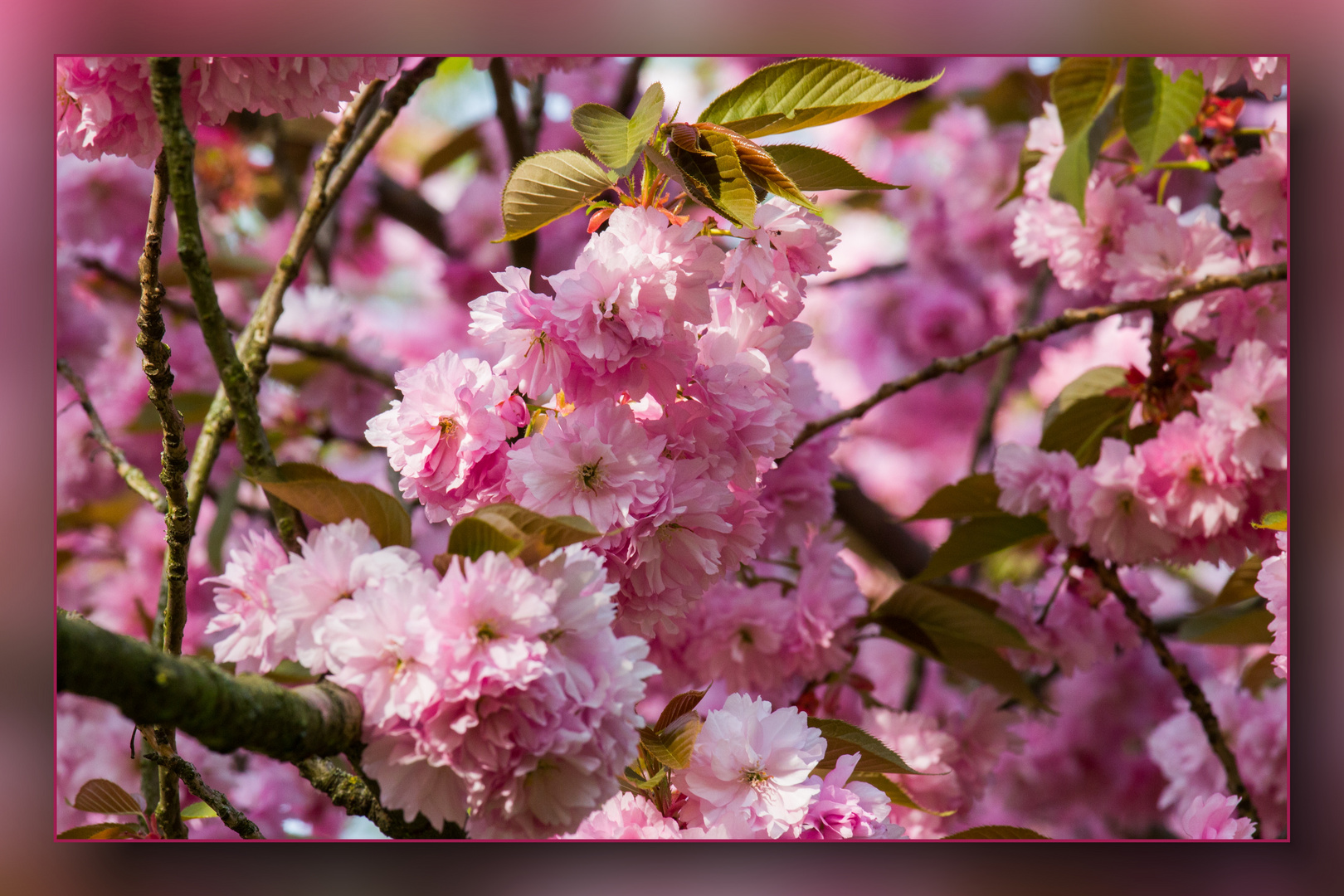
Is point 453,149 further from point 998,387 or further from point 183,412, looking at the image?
point 998,387

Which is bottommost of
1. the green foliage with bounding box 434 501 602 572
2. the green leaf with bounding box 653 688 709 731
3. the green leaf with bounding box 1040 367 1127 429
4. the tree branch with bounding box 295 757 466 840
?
the tree branch with bounding box 295 757 466 840

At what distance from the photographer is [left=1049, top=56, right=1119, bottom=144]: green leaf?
3.09 feet

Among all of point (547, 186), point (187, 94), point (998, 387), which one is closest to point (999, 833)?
point (547, 186)

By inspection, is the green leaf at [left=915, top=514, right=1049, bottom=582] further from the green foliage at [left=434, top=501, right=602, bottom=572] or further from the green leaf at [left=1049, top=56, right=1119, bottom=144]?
the green foliage at [left=434, top=501, right=602, bottom=572]

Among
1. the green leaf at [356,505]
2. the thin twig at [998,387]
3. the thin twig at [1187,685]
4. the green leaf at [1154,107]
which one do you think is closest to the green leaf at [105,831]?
the green leaf at [356,505]

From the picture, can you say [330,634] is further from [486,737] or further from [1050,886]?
[1050,886]

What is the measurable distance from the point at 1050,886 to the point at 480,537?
0.65 meters

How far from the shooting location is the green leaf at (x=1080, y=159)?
97cm

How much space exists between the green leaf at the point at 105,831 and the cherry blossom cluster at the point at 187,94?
1.78ft

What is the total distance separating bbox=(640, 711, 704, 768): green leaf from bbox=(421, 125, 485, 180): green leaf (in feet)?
4.10

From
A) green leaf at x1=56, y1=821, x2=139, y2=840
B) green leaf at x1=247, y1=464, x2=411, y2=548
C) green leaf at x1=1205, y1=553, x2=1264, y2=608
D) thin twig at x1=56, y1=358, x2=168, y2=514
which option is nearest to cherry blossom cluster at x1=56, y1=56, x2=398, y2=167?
thin twig at x1=56, y1=358, x2=168, y2=514

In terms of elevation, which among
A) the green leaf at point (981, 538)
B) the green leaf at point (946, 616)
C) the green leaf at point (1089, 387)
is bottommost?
the green leaf at point (946, 616)

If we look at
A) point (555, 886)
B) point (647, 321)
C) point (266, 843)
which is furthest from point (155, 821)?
point (647, 321)

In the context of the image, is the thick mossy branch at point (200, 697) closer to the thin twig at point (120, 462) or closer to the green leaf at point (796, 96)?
the thin twig at point (120, 462)
